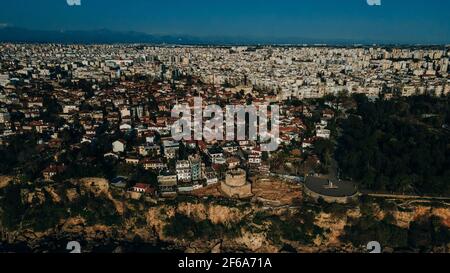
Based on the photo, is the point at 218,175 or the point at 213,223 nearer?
the point at 213,223

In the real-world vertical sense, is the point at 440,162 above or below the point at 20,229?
above

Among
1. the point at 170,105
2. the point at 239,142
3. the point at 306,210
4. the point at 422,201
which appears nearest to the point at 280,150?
the point at 239,142

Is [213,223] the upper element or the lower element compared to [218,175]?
lower

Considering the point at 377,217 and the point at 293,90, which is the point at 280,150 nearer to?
the point at 377,217

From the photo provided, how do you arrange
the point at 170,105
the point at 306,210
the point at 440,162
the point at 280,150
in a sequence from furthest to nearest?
the point at 170,105 < the point at 280,150 < the point at 440,162 < the point at 306,210
